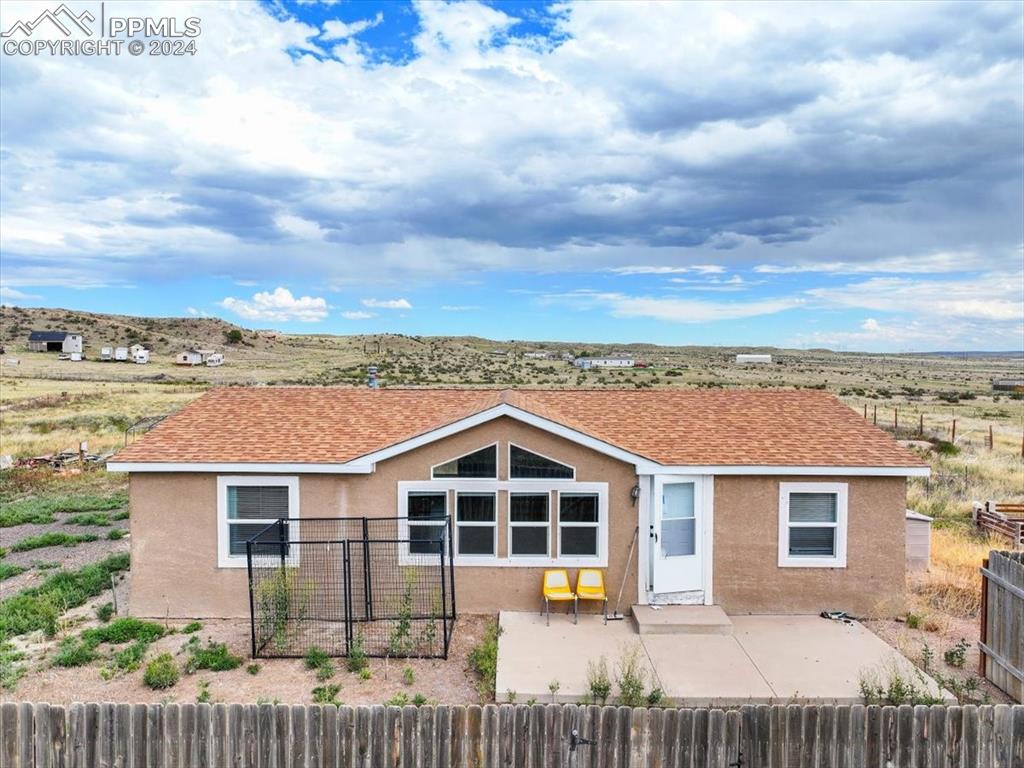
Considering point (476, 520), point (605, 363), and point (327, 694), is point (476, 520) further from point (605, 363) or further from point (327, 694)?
point (605, 363)

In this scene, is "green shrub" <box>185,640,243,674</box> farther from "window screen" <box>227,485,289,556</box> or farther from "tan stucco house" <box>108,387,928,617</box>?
"window screen" <box>227,485,289,556</box>

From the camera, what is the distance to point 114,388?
57.8m

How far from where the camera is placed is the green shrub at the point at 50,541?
16297 mm

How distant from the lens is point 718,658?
10250 mm

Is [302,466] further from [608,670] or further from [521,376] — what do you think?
[521,376]

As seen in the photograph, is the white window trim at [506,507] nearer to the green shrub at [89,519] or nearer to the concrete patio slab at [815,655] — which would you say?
the concrete patio slab at [815,655]

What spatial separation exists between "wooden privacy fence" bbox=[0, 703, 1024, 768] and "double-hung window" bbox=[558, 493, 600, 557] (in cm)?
615

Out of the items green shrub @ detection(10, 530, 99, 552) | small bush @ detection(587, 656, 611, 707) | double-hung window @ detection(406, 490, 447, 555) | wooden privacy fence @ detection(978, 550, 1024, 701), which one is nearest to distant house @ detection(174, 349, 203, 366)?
green shrub @ detection(10, 530, 99, 552)

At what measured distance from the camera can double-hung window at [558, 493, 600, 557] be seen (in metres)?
12.1

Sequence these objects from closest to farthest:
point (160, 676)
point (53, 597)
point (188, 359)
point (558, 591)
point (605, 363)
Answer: point (160, 676), point (558, 591), point (53, 597), point (188, 359), point (605, 363)

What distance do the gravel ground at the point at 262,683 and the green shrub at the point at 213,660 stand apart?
0.10 metres

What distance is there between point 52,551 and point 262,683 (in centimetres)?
945

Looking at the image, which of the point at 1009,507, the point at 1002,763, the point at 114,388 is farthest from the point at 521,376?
the point at 1002,763

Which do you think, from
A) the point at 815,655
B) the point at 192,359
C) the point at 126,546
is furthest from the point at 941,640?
the point at 192,359
